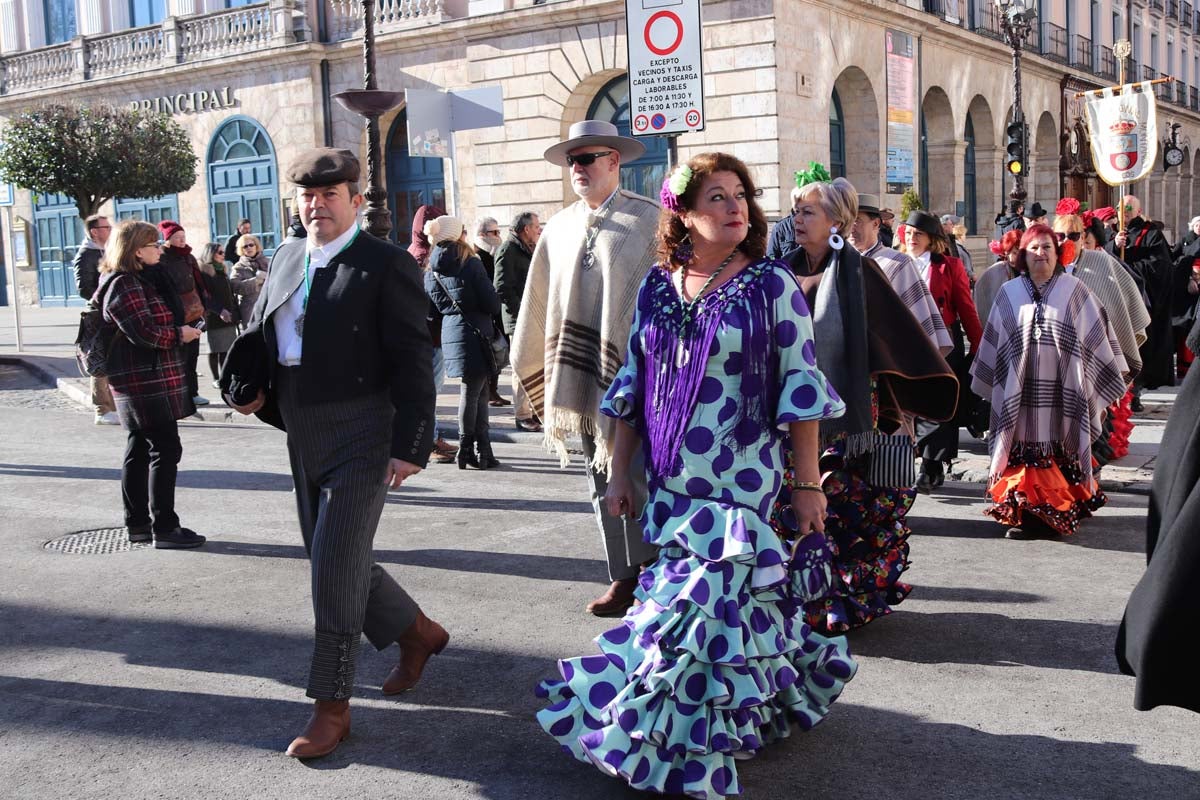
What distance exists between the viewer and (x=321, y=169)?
12.9 ft

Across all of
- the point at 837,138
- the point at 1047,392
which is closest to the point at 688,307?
the point at 1047,392

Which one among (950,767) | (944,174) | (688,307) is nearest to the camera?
(688,307)

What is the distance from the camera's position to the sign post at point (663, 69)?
902 centimetres

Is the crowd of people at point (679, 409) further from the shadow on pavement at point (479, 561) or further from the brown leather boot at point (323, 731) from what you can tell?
the shadow on pavement at point (479, 561)

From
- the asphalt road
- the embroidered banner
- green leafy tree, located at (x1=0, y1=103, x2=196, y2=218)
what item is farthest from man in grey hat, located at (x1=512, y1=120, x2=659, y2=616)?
green leafy tree, located at (x1=0, y1=103, x2=196, y2=218)

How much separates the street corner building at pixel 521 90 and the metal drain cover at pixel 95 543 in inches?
353

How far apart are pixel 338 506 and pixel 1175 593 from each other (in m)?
2.54

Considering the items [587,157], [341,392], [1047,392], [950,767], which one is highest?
[587,157]

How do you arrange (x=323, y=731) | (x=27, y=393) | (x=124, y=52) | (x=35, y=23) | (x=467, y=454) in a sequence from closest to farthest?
(x=323, y=731)
(x=467, y=454)
(x=27, y=393)
(x=124, y=52)
(x=35, y=23)

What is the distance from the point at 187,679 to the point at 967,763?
2.92 metres

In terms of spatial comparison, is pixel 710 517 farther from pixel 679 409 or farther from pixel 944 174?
pixel 944 174

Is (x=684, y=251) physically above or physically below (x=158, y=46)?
below

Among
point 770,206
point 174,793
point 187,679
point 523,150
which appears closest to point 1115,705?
point 174,793

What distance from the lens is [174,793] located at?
366 cm
